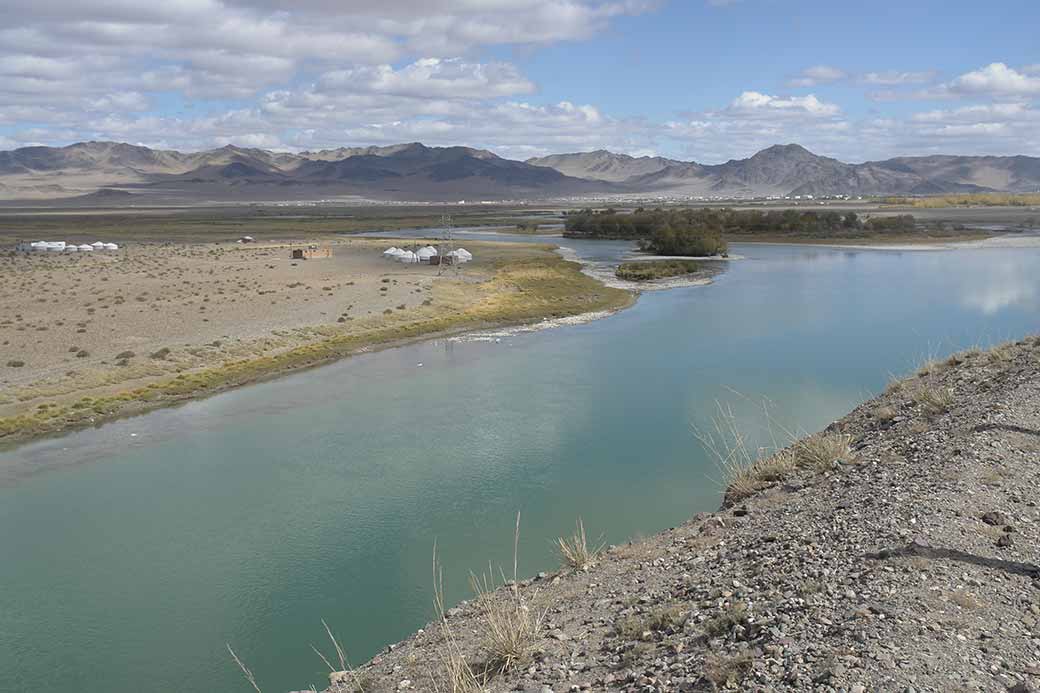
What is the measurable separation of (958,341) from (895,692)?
21.4m

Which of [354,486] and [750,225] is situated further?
[750,225]

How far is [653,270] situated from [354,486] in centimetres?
3369

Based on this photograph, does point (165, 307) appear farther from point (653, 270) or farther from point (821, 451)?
point (821, 451)

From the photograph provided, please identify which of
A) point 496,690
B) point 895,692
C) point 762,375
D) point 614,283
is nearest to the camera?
point 895,692

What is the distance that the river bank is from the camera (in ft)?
65.2

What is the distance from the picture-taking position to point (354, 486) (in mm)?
13758

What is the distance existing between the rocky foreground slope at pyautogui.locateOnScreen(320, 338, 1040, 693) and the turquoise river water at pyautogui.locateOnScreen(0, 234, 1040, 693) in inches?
85.4

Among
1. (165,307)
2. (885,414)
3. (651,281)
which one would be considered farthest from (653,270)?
(885,414)

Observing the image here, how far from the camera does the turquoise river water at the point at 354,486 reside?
934 cm

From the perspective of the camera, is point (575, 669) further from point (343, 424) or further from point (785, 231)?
point (785, 231)

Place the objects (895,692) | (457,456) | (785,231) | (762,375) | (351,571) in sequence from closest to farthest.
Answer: (895,692)
(351,571)
(457,456)
(762,375)
(785,231)

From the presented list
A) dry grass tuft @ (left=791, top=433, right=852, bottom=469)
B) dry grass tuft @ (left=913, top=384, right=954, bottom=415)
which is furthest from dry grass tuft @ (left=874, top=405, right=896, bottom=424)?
dry grass tuft @ (left=791, top=433, right=852, bottom=469)

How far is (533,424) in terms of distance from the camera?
1691 centimetres

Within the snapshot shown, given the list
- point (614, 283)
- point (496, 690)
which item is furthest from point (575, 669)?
point (614, 283)
